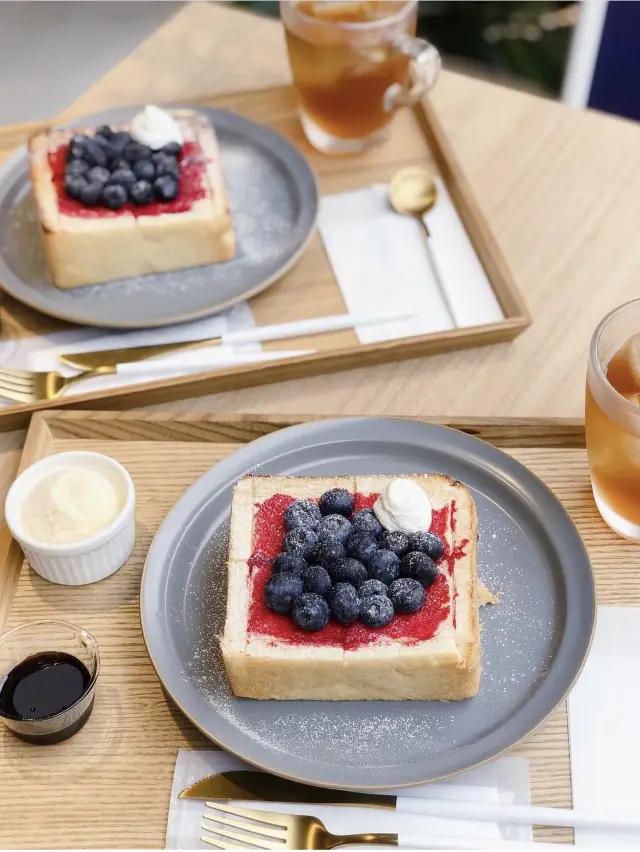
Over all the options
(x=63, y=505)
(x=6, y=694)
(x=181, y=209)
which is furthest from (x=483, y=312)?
(x=6, y=694)

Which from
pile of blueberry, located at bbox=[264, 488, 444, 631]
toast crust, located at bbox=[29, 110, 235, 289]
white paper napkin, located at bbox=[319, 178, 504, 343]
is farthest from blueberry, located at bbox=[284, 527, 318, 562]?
toast crust, located at bbox=[29, 110, 235, 289]

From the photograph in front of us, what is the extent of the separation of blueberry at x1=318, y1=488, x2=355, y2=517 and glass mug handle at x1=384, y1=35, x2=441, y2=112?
0.90 metres

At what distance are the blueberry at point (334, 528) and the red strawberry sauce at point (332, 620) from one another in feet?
0.19

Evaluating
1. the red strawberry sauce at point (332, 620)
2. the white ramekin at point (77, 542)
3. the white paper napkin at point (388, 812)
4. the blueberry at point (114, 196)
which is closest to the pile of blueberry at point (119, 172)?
the blueberry at point (114, 196)

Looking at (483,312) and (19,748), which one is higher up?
(483,312)

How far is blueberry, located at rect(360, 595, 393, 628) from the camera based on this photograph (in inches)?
43.9

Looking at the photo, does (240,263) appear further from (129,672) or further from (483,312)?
(129,672)

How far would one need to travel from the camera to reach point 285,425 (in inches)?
56.4

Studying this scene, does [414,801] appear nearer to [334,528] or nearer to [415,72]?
[334,528]

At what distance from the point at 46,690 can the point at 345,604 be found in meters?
0.37

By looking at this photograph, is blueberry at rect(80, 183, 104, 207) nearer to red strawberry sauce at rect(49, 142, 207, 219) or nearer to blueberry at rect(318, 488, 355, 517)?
red strawberry sauce at rect(49, 142, 207, 219)

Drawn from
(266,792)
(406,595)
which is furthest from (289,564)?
(266,792)

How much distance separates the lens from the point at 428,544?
1.18m

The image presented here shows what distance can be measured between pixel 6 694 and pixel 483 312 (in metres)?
0.94
